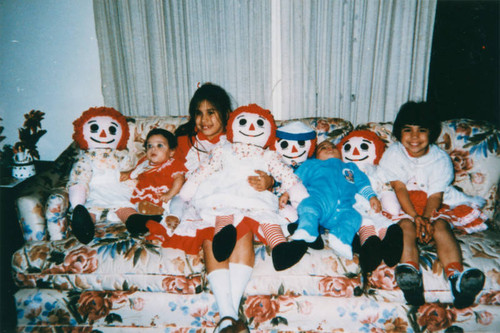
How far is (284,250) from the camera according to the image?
1.53m

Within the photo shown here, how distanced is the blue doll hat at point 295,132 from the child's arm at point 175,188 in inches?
30.3

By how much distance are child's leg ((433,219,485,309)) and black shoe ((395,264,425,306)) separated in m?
0.16

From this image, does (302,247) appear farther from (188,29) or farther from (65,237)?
(188,29)

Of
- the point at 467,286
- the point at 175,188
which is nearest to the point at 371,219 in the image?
the point at 467,286

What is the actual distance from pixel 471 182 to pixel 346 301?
4.29 ft

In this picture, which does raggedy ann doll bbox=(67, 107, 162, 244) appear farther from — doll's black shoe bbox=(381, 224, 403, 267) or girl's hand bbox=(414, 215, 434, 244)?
girl's hand bbox=(414, 215, 434, 244)

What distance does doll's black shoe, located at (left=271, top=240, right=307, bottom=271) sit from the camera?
4.94 ft

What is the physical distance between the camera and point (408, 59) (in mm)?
2721

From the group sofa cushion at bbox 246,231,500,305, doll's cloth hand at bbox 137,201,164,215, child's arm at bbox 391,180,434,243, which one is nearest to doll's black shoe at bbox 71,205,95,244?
doll's cloth hand at bbox 137,201,164,215

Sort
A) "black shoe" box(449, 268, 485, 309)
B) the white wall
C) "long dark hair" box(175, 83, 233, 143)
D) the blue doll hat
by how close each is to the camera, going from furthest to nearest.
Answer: the white wall, "long dark hair" box(175, 83, 233, 143), the blue doll hat, "black shoe" box(449, 268, 485, 309)

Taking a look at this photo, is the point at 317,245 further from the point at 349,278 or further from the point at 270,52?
the point at 270,52

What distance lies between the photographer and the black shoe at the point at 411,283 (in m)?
1.43

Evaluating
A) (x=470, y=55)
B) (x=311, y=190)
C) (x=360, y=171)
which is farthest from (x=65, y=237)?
(x=470, y=55)

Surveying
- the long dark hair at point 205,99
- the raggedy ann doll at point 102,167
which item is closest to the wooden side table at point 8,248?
the raggedy ann doll at point 102,167
